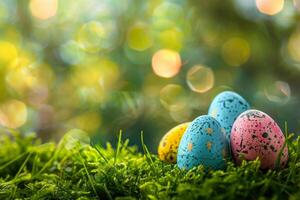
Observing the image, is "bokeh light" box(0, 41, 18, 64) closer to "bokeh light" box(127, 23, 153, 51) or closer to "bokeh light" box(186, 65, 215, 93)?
"bokeh light" box(127, 23, 153, 51)

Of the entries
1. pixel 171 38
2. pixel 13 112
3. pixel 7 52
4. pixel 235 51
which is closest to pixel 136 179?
pixel 235 51

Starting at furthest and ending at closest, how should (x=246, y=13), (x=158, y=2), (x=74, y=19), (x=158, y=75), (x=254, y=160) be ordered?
(x=74, y=19), (x=158, y=2), (x=158, y=75), (x=246, y=13), (x=254, y=160)

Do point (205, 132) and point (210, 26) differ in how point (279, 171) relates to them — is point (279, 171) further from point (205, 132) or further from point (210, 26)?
point (210, 26)

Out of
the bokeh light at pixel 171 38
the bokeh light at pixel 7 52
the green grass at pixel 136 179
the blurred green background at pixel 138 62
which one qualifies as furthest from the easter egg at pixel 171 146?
the bokeh light at pixel 7 52

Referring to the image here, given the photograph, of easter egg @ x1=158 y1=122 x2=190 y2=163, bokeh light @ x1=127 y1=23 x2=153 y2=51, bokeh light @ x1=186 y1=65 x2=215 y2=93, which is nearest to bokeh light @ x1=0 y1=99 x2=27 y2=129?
bokeh light @ x1=127 y1=23 x2=153 y2=51

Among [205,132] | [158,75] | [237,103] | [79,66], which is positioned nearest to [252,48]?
[158,75]

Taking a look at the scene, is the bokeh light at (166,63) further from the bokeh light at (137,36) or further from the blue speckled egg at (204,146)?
the blue speckled egg at (204,146)

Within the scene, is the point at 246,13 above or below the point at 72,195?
above
